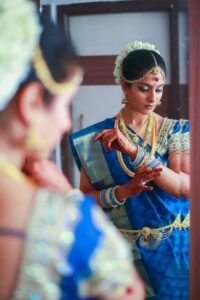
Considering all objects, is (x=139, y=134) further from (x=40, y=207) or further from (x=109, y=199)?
(x=40, y=207)

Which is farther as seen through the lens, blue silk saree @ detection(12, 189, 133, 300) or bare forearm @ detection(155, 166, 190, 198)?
bare forearm @ detection(155, 166, 190, 198)

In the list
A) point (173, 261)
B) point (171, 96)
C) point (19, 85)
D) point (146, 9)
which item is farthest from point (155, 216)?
point (19, 85)

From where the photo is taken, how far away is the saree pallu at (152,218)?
750 millimetres

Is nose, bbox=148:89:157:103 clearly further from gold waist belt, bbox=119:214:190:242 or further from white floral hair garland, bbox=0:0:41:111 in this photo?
white floral hair garland, bbox=0:0:41:111

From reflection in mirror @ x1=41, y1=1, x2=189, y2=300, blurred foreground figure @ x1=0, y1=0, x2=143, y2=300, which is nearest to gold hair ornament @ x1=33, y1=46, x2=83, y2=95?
blurred foreground figure @ x1=0, y1=0, x2=143, y2=300

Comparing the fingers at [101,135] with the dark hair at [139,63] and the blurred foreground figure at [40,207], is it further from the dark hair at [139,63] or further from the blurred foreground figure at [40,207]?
the blurred foreground figure at [40,207]

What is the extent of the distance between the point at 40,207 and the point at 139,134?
0.39 m

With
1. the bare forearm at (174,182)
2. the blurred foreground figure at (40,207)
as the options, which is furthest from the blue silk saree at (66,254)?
the bare forearm at (174,182)

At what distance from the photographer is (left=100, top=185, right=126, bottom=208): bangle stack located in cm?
77

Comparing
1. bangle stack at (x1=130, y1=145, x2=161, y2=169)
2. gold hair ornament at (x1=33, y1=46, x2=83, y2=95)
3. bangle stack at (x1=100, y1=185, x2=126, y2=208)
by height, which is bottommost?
bangle stack at (x1=100, y1=185, x2=126, y2=208)

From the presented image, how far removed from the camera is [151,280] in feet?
2.53

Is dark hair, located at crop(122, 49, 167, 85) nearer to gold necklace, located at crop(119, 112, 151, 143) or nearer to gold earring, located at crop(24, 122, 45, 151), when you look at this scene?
gold necklace, located at crop(119, 112, 151, 143)

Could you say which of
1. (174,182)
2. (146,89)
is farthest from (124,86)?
(174,182)

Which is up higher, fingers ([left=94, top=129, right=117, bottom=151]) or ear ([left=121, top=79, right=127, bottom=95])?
ear ([left=121, top=79, right=127, bottom=95])
